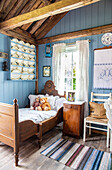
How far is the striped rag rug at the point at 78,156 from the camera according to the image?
192cm

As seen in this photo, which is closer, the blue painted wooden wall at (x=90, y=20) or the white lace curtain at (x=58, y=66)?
the blue painted wooden wall at (x=90, y=20)

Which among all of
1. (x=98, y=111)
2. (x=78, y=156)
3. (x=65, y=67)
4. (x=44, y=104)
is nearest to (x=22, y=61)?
(x=65, y=67)

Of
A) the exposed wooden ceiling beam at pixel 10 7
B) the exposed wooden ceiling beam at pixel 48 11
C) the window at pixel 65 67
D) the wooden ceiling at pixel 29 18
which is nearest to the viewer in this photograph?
the exposed wooden ceiling beam at pixel 48 11

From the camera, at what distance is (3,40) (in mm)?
3188

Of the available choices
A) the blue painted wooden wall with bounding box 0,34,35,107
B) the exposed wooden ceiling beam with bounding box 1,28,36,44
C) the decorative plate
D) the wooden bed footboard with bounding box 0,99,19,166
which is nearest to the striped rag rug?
the wooden bed footboard with bounding box 0,99,19,166

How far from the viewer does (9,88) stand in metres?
3.38

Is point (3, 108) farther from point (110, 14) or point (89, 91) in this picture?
point (110, 14)

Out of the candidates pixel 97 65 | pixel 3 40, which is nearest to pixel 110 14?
pixel 97 65

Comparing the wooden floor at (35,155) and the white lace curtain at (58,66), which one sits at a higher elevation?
the white lace curtain at (58,66)

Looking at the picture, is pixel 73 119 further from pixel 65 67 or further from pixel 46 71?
pixel 46 71

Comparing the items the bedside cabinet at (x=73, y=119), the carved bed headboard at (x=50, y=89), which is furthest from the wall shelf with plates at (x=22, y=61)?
the bedside cabinet at (x=73, y=119)

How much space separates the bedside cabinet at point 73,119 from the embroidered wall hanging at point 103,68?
752mm

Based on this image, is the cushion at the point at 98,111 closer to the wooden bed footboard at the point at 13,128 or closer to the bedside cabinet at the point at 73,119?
the bedside cabinet at the point at 73,119

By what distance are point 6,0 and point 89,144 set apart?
368 centimetres
